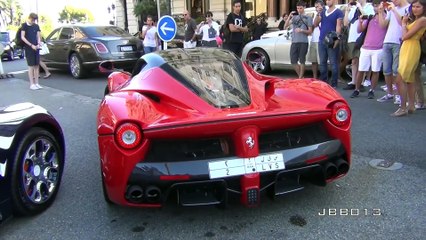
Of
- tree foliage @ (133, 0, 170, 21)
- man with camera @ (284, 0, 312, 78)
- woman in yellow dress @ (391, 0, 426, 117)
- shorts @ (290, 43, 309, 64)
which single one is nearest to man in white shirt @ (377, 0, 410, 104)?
woman in yellow dress @ (391, 0, 426, 117)

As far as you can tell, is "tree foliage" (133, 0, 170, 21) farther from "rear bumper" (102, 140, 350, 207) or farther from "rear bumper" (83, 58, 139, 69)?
"rear bumper" (102, 140, 350, 207)

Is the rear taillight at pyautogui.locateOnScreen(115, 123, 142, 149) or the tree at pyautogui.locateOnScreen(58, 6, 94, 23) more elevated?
the tree at pyautogui.locateOnScreen(58, 6, 94, 23)

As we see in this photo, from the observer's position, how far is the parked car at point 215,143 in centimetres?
273

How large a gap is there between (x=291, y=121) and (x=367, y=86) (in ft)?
20.1

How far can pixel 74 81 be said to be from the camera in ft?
37.6

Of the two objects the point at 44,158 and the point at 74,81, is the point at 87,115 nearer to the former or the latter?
the point at 44,158

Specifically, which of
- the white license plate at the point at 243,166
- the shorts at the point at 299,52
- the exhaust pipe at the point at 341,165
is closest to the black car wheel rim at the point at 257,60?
the shorts at the point at 299,52

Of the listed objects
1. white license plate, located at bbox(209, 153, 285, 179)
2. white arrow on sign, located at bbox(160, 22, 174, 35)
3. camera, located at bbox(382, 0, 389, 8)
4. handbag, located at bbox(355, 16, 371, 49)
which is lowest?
white license plate, located at bbox(209, 153, 285, 179)

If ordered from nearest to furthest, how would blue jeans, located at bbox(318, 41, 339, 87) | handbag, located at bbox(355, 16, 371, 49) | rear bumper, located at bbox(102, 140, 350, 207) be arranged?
rear bumper, located at bbox(102, 140, 350, 207) → handbag, located at bbox(355, 16, 371, 49) → blue jeans, located at bbox(318, 41, 339, 87)

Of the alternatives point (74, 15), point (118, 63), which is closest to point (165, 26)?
point (118, 63)

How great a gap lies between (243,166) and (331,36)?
19.0ft

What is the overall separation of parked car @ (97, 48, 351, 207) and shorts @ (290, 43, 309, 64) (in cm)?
568

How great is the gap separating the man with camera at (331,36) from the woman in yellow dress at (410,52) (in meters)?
1.99

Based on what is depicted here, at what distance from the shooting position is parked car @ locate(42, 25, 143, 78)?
37.0ft
